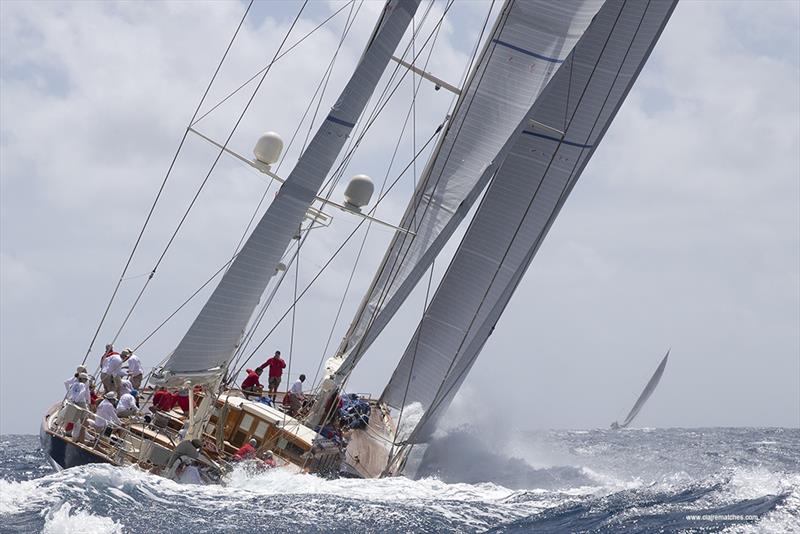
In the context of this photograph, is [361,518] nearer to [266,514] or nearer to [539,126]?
[266,514]

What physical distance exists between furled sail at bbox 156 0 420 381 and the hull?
4.19 feet

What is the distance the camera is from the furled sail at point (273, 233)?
14.3 meters

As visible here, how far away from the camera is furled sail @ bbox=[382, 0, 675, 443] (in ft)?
61.2

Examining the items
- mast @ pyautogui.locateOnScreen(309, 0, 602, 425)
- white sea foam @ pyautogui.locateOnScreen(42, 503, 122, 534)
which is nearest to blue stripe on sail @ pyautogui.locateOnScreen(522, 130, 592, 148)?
mast @ pyautogui.locateOnScreen(309, 0, 602, 425)

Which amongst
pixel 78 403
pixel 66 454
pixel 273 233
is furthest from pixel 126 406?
pixel 273 233

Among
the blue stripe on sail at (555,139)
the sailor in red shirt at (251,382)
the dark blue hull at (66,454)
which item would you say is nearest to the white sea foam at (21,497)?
the dark blue hull at (66,454)

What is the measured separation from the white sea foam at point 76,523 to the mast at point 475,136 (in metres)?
5.55

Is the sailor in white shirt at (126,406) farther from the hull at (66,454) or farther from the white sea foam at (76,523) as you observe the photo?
the white sea foam at (76,523)

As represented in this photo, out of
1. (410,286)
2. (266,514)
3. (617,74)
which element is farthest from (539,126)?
(266,514)

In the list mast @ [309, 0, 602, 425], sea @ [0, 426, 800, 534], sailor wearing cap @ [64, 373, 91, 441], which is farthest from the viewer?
mast @ [309, 0, 602, 425]

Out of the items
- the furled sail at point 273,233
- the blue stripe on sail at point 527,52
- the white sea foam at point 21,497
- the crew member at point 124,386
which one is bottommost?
the white sea foam at point 21,497

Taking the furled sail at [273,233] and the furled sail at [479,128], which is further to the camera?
the furled sail at [479,128]

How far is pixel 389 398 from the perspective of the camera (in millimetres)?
19219

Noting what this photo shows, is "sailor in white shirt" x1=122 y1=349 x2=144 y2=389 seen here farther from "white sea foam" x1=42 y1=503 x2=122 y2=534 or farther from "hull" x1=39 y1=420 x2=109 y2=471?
"white sea foam" x1=42 y1=503 x2=122 y2=534
